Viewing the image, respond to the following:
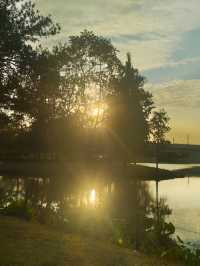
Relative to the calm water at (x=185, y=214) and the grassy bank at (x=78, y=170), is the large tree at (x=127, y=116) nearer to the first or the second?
the grassy bank at (x=78, y=170)

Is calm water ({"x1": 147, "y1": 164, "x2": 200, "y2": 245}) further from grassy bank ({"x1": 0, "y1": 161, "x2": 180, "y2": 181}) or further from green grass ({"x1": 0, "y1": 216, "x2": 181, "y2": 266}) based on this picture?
grassy bank ({"x1": 0, "y1": 161, "x2": 180, "y2": 181})

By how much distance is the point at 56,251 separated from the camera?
521 inches

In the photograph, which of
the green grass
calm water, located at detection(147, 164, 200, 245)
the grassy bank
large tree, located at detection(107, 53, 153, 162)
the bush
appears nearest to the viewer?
the green grass

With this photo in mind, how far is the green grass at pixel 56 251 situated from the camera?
1204 centimetres

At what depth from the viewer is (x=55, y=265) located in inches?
457

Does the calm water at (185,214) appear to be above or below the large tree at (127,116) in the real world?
below

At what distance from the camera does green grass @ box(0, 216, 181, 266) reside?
1204 cm

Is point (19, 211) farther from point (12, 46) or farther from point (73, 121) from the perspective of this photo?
point (73, 121)

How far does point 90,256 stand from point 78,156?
215 feet

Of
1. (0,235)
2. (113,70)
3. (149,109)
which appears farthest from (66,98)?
(0,235)

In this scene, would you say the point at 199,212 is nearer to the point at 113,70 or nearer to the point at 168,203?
the point at 168,203

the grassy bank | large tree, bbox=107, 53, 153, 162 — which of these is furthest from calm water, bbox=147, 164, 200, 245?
large tree, bbox=107, 53, 153, 162

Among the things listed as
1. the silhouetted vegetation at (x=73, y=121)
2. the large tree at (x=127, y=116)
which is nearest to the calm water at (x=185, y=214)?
the silhouetted vegetation at (x=73, y=121)

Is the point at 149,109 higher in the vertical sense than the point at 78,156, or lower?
higher
